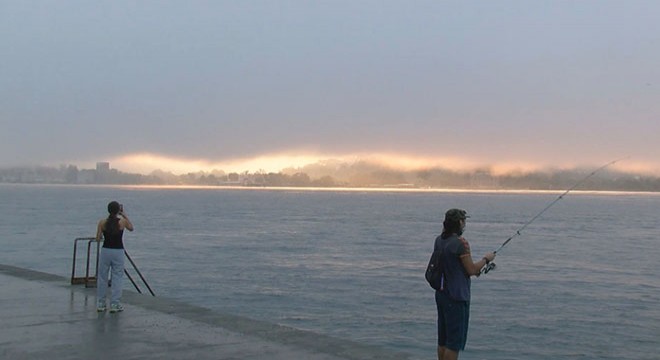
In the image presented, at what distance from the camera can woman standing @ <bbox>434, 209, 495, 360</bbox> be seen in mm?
5684

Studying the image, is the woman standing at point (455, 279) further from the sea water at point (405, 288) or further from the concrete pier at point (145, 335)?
the sea water at point (405, 288)

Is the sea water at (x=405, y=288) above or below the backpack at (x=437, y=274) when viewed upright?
below

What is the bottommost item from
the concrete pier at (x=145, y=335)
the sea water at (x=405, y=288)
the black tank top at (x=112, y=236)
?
the sea water at (x=405, y=288)

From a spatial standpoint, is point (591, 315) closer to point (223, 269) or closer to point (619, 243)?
point (223, 269)

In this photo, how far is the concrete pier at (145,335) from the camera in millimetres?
7039

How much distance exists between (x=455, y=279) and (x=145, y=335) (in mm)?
4112

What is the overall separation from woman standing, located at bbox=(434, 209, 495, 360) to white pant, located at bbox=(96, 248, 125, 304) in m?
5.27

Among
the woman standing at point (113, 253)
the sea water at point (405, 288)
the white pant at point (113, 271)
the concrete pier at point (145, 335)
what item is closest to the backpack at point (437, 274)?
the concrete pier at point (145, 335)

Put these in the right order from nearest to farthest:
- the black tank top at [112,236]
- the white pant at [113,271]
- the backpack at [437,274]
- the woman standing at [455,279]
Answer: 1. the woman standing at [455,279]
2. the backpack at [437,274]
3. the black tank top at [112,236]
4. the white pant at [113,271]

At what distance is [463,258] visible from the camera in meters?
5.65

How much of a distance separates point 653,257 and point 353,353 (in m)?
38.1

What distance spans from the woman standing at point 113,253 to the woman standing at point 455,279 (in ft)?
16.5

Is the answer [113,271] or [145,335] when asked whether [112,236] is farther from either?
[145,335]

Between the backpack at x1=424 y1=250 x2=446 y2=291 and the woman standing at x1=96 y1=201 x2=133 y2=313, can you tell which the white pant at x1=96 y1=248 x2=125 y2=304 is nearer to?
the woman standing at x1=96 y1=201 x2=133 y2=313
